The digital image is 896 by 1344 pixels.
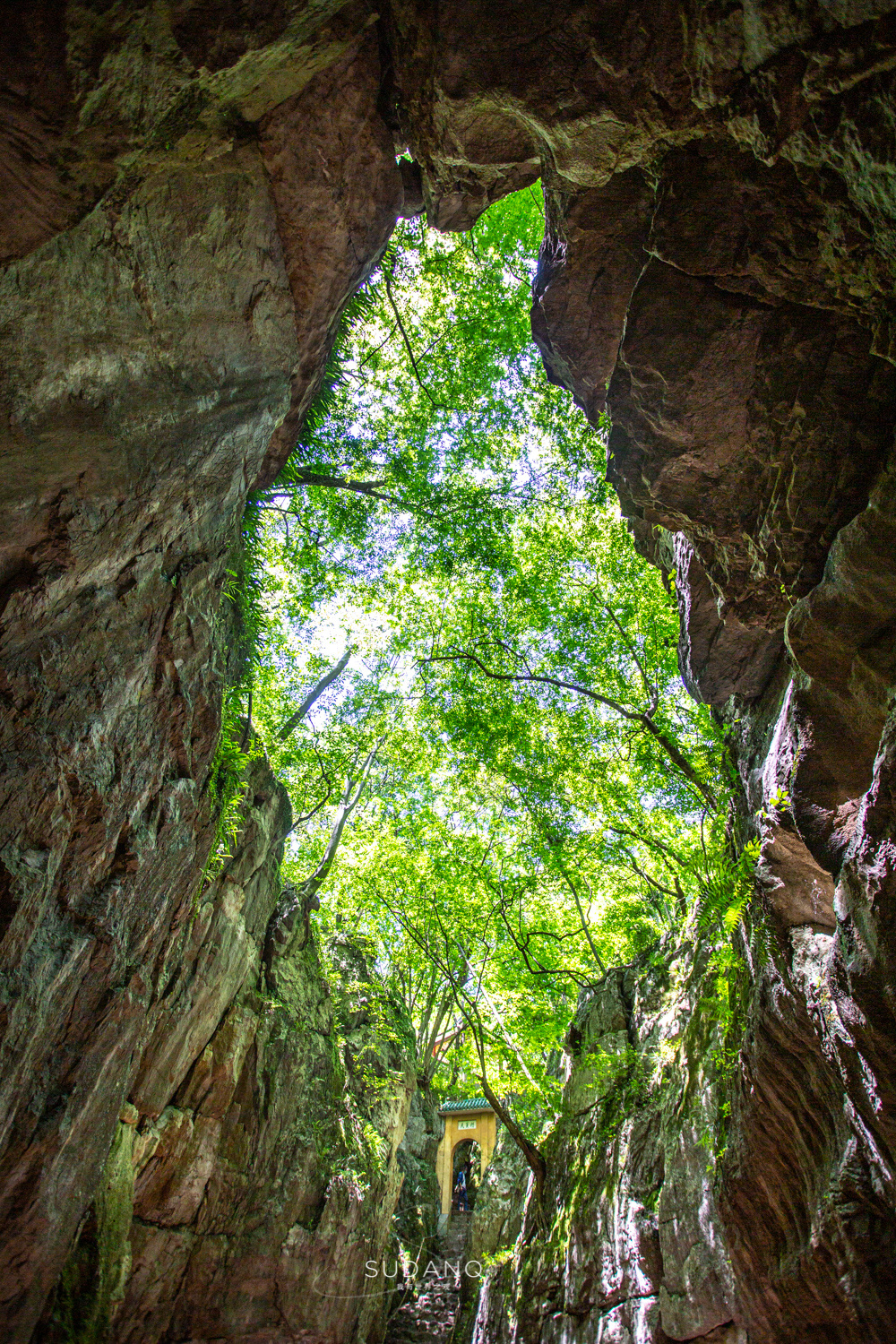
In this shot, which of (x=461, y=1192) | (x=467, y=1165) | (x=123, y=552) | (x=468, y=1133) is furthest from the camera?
(x=468, y=1133)

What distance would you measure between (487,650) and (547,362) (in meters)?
6.12

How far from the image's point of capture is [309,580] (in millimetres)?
13477

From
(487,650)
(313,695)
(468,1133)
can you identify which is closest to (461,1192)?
(468,1133)

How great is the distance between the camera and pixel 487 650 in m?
13.7

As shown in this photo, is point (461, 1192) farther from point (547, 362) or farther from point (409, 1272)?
point (547, 362)

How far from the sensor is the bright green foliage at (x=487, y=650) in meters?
11.7

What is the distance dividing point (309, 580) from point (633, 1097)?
10.4m

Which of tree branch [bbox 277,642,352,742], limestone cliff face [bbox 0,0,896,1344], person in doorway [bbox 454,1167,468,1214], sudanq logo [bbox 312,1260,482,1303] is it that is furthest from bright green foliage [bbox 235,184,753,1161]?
person in doorway [bbox 454,1167,468,1214]

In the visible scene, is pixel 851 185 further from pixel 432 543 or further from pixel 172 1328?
pixel 172 1328

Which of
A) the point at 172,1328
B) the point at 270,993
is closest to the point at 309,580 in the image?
the point at 270,993

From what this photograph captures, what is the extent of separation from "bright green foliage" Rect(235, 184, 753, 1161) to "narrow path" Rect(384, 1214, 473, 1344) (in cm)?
554

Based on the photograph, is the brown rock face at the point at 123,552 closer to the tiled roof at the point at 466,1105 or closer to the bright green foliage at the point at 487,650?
the bright green foliage at the point at 487,650

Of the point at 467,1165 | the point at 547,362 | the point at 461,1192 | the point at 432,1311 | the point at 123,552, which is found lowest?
the point at 432,1311

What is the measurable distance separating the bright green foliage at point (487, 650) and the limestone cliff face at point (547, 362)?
2440 millimetres
